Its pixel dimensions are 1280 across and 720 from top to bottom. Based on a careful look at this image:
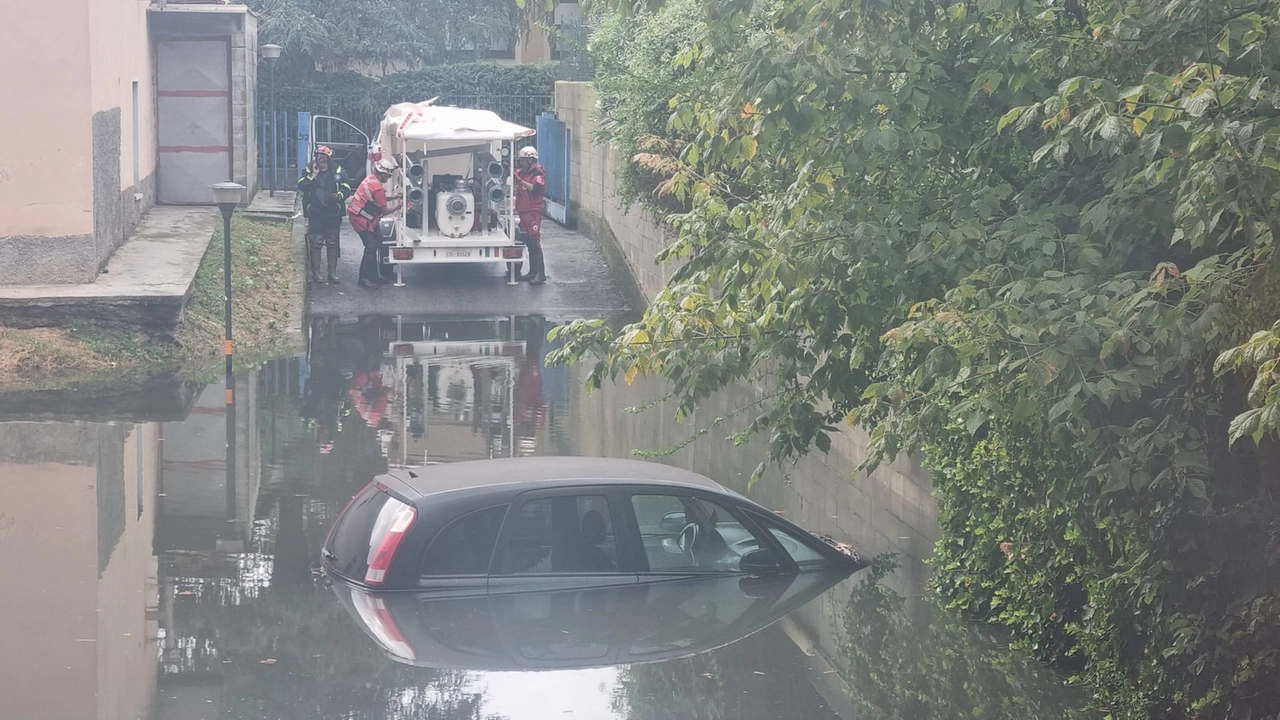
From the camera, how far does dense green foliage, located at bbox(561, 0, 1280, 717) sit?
5.59 meters

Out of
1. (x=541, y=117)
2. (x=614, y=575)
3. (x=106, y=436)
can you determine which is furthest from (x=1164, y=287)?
(x=541, y=117)

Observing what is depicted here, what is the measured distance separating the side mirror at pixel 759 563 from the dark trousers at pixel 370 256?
13906 mm

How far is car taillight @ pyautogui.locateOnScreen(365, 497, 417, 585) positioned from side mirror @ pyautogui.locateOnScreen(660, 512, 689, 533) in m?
1.53

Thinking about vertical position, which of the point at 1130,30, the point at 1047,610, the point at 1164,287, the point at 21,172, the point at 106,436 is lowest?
the point at 106,436

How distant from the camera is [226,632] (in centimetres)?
795

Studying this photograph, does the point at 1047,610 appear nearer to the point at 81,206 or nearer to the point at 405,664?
the point at 405,664

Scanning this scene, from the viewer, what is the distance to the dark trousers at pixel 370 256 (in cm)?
2136

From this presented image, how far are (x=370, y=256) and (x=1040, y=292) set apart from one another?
16565mm

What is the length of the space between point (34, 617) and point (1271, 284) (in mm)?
6568

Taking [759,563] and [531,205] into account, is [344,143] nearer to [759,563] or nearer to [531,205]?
[531,205]

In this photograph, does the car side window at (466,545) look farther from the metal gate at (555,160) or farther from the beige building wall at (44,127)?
the metal gate at (555,160)

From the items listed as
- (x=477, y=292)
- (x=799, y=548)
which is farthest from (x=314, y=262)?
(x=799, y=548)

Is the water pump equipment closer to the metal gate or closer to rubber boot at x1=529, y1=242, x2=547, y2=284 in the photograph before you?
rubber boot at x1=529, y1=242, x2=547, y2=284

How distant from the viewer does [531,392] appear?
15641 mm
